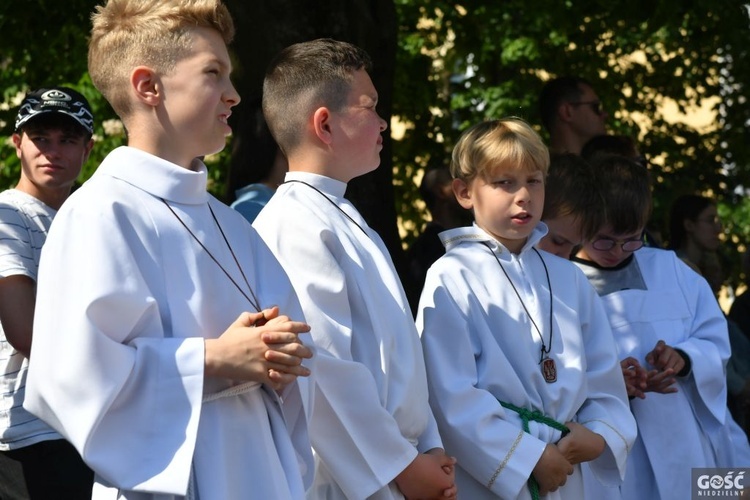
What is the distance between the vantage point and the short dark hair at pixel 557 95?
7.53 m

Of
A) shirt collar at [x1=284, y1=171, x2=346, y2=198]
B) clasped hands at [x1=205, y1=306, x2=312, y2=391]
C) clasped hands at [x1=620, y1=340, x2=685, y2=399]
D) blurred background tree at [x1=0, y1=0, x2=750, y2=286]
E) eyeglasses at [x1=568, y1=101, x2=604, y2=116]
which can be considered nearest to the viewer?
clasped hands at [x1=205, y1=306, x2=312, y2=391]

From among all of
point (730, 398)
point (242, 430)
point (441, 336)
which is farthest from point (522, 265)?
point (730, 398)

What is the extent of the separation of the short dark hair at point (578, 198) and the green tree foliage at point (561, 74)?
18.8ft

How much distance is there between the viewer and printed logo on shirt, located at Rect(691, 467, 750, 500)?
541 centimetres

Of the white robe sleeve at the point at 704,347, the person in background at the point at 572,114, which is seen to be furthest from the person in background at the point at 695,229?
the white robe sleeve at the point at 704,347

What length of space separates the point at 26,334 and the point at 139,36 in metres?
1.56

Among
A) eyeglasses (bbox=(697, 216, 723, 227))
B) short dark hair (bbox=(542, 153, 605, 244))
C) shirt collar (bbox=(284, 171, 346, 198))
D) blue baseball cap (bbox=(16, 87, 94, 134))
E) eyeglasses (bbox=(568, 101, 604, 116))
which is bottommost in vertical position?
eyeglasses (bbox=(697, 216, 723, 227))

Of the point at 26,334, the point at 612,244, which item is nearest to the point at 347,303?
the point at 26,334

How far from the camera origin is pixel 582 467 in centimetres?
505

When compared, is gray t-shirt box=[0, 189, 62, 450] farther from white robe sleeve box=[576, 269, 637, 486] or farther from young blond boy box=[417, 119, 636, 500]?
white robe sleeve box=[576, 269, 637, 486]

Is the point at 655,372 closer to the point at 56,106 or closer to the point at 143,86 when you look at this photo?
the point at 56,106

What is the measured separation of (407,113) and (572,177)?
7.27 m

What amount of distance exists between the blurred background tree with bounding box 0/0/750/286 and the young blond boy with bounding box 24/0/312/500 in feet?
17.6

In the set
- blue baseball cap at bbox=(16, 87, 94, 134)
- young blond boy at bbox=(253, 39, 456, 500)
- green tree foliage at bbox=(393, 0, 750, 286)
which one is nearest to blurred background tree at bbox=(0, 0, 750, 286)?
green tree foliage at bbox=(393, 0, 750, 286)
